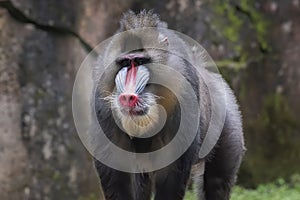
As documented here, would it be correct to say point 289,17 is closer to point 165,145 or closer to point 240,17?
point 240,17

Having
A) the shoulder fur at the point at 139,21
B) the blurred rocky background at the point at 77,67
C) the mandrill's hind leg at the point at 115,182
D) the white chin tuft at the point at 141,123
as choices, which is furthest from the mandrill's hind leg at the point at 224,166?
the blurred rocky background at the point at 77,67

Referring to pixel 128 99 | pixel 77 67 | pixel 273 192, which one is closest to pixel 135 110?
→ pixel 128 99

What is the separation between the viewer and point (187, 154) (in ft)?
12.3

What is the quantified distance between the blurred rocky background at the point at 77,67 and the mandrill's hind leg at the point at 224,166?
1.32 m

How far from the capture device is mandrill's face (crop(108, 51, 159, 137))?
335 centimetres

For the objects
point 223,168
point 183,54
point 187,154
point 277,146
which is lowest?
point 277,146

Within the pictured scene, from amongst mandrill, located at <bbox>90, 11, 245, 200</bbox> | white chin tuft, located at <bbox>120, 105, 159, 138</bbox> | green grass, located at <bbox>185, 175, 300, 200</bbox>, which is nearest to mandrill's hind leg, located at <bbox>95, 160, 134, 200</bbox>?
mandrill, located at <bbox>90, 11, 245, 200</bbox>

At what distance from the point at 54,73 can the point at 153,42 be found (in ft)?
6.08

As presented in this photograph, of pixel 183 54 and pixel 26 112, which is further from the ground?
pixel 183 54

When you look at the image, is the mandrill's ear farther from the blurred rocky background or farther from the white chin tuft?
the blurred rocky background

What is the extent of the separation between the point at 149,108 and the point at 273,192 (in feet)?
8.43

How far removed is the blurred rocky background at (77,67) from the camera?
205 inches

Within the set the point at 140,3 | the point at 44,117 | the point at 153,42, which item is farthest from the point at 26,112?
the point at 153,42

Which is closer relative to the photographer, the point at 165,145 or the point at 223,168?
the point at 165,145
